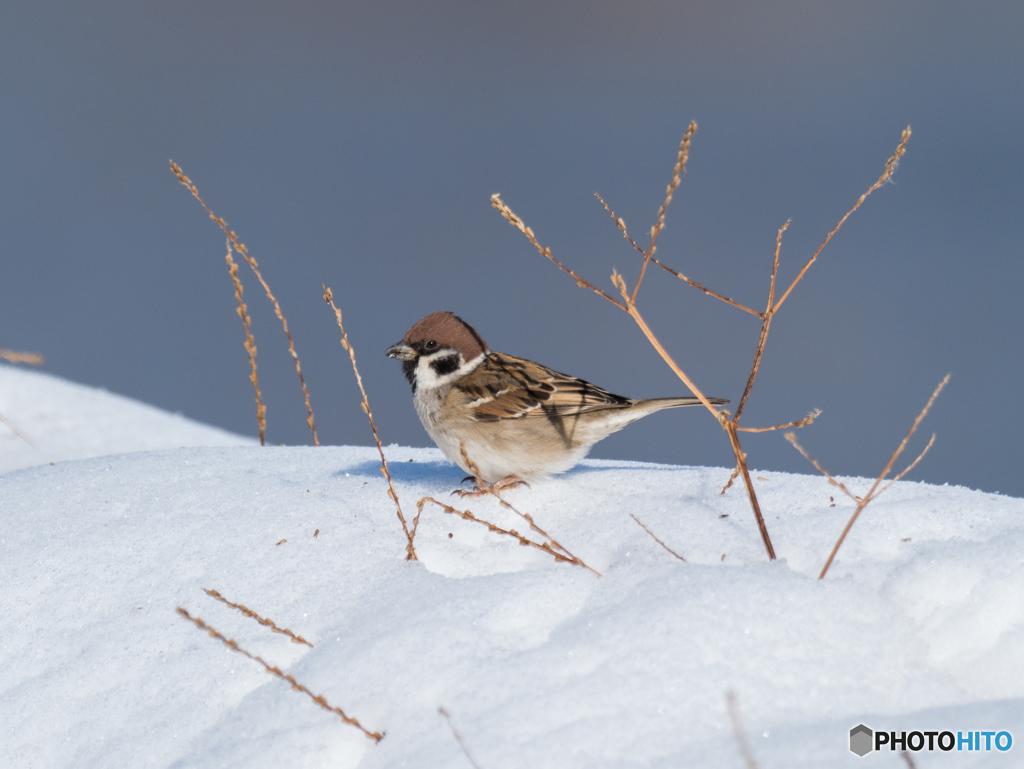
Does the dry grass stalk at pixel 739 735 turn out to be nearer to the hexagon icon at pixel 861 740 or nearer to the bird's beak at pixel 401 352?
the hexagon icon at pixel 861 740

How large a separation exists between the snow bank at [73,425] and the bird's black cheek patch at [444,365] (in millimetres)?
2647

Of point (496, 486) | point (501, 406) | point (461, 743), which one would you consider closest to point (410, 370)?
point (501, 406)

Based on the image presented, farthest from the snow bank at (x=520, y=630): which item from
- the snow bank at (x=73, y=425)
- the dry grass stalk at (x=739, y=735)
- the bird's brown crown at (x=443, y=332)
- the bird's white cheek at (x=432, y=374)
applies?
the snow bank at (x=73, y=425)

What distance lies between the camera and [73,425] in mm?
6191

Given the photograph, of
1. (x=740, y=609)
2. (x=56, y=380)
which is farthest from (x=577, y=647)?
(x=56, y=380)

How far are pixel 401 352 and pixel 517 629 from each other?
6.71 feet

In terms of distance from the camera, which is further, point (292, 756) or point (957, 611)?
point (957, 611)

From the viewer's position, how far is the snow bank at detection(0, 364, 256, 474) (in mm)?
5902

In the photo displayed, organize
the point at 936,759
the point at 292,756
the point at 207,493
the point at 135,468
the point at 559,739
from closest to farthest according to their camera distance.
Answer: the point at 936,759 → the point at 559,739 → the point at 292,756 → the point at 207,493 → the point at 135,468

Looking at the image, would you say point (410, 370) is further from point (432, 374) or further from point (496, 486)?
point (496, 486)

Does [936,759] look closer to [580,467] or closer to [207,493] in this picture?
[580,467]

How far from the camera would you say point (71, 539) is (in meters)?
3.53

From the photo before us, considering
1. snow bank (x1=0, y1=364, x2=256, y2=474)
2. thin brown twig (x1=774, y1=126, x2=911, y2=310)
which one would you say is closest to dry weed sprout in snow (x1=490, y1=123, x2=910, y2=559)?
Answer: thin brown twig (x1=774, y1=126, x2=911, y2=310)

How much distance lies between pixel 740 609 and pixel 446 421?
2.03 m
